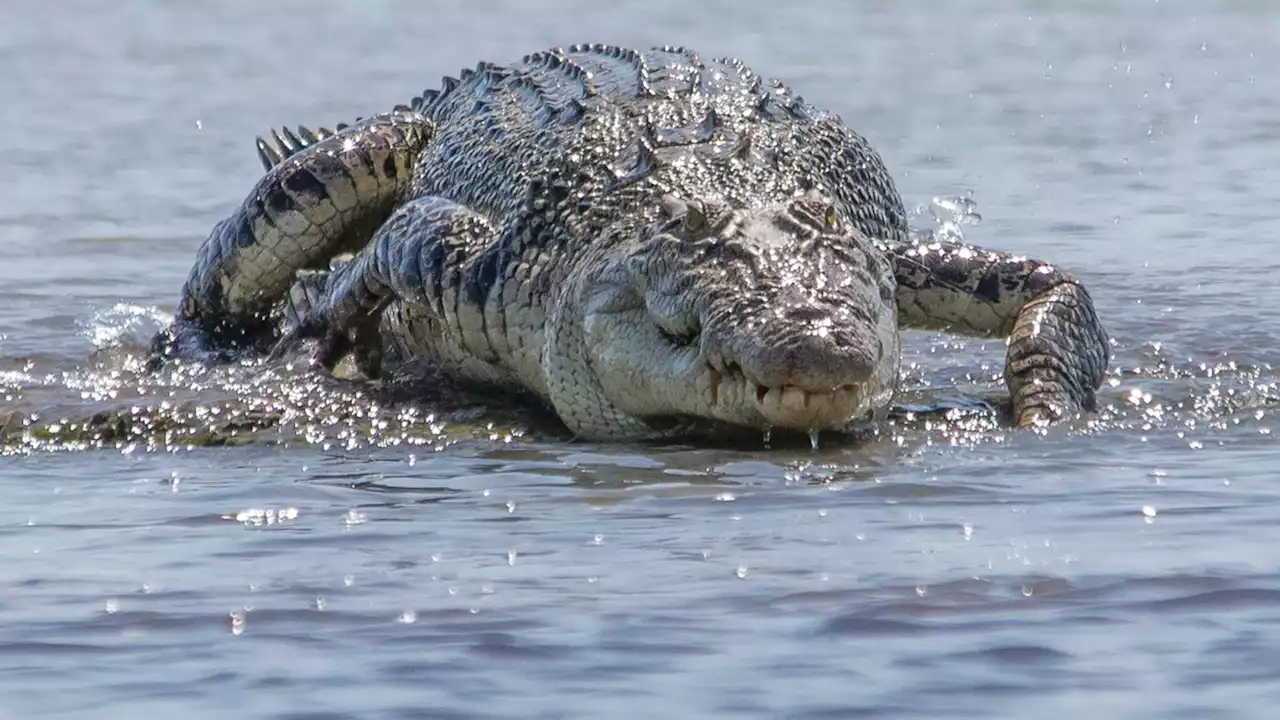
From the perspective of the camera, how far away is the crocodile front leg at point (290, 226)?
8.68 meters

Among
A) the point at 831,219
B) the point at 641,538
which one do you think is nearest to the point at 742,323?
the point at 831,219

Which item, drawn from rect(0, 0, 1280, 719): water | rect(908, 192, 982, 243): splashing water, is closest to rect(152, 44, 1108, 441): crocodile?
rect(0, 0, 1280, 719): water

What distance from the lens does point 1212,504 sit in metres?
5.54

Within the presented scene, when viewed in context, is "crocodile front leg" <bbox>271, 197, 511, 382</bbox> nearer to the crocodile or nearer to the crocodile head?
the crocodile

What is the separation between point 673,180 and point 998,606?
2721 mm

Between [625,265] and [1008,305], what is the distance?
4.69ft

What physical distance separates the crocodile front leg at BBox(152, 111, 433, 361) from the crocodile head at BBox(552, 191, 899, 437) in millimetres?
2247

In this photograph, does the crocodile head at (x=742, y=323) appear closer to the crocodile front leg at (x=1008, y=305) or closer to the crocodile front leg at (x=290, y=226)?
the crocodile front leg at (x=1008, y=305)

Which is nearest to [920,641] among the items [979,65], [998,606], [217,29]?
[998,606]

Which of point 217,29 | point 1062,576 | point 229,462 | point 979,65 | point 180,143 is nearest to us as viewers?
point 1062,576

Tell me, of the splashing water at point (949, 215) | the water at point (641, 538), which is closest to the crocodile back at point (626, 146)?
the water at point (641, 538)

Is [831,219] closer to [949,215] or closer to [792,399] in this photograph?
[792,399]

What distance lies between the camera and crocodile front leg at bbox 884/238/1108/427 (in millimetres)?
7035

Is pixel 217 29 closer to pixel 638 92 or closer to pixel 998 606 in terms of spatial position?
pixel 638 92
